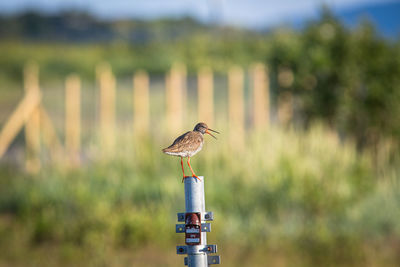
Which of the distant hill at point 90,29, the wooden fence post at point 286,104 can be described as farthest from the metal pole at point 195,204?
Result: the distant hill at point 90,29

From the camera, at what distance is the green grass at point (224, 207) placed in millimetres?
9297

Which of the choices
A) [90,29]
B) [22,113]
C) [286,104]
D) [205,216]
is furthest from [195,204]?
[90,29]

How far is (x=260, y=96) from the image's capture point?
1736cm

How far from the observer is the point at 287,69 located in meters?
15.6

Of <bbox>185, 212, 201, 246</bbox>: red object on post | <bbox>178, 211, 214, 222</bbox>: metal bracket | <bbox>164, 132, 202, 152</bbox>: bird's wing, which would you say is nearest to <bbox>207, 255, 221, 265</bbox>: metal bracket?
<bbox>185, 212, 201, 246</bbox>: red object on post

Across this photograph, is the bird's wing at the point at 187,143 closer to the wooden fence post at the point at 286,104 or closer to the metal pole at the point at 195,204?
the metal pole at the point at 195,204

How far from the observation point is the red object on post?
11.8 feet

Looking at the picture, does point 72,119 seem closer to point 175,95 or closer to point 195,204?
point 175,95

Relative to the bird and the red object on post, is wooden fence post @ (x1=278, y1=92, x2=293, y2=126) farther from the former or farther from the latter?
the bird

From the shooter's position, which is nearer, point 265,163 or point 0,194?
point 265,163

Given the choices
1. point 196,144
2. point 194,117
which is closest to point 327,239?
point 194,117

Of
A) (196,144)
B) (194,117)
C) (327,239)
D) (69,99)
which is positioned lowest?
(327,239)

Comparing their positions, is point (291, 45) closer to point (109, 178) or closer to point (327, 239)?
point (109, 178)

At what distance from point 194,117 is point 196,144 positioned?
1108 cm
